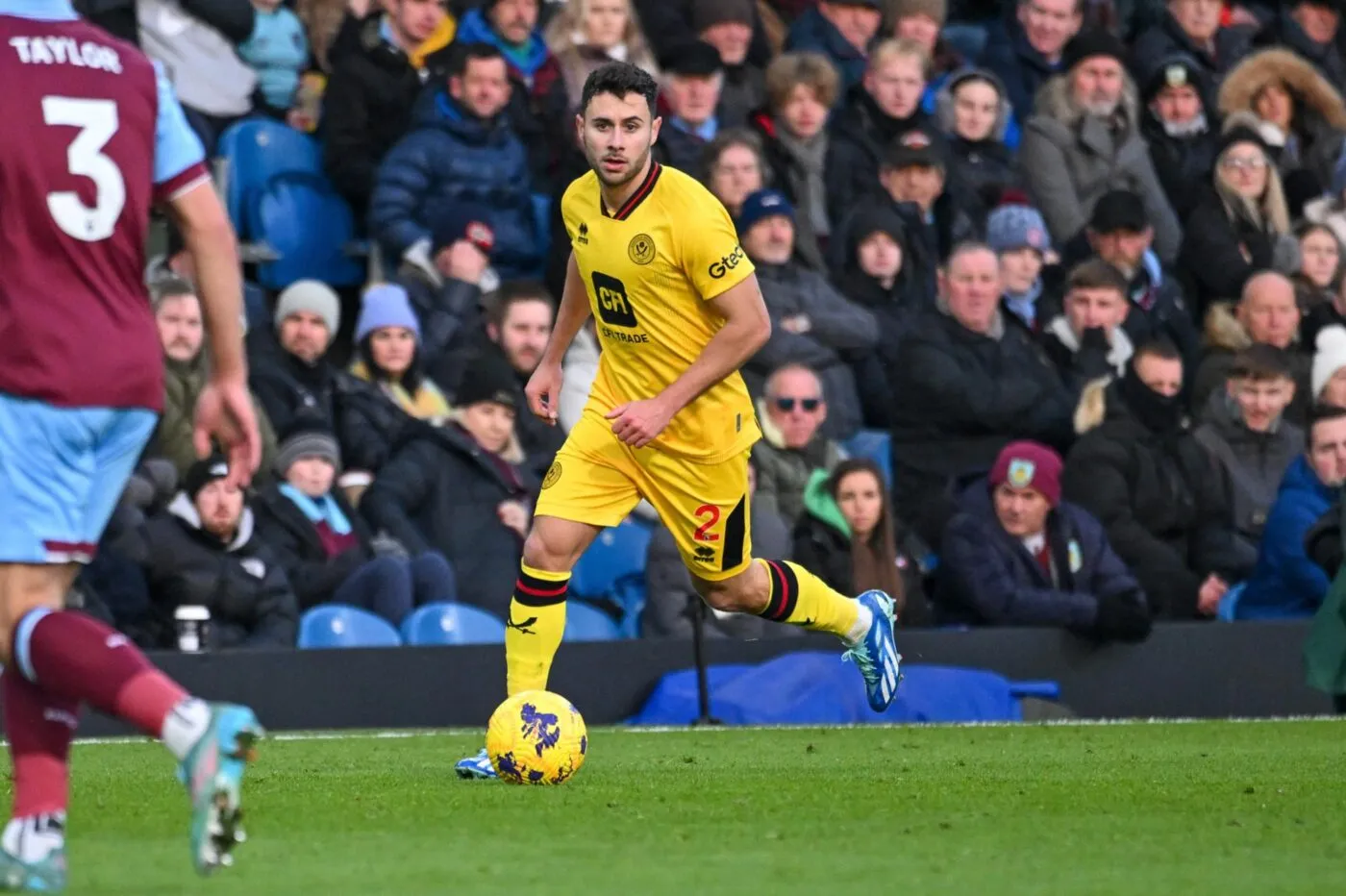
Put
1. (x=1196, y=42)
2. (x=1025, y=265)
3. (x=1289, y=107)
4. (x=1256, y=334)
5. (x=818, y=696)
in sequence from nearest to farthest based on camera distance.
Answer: (x=818, y=696) → (x=1025, y=265) → (x=1256, y=334) → (x=1289, y=107) → (x=1196, y=42)

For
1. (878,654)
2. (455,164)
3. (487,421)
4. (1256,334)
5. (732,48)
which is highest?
(732,48)

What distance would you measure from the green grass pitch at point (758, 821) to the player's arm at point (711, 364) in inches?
46.8

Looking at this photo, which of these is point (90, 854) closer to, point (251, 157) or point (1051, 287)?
point (251, 157)

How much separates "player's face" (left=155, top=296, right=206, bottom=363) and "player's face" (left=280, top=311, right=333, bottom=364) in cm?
85

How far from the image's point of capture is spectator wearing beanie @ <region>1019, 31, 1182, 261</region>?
1703 centimetres

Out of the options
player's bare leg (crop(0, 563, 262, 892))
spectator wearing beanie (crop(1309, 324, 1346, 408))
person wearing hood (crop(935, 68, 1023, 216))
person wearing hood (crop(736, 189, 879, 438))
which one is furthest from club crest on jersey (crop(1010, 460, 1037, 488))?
player's bare leg (crop(0, 563, 262, 892))

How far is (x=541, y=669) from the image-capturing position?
9.28m

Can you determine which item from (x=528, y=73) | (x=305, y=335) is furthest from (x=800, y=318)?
(x=305, y=335)

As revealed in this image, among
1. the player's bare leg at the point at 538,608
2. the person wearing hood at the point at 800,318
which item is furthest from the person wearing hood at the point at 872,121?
the player's bare leg at the point at 538,608

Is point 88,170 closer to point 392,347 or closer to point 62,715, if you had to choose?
point 62,715

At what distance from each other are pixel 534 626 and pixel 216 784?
354 centimetres

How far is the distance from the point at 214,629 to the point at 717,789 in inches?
167

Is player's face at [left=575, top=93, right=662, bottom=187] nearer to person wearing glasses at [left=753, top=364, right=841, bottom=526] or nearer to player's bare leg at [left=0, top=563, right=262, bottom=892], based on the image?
player's bare leg at [left=0, top=563, right=262, bottom=892]

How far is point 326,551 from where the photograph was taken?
12797 mm
